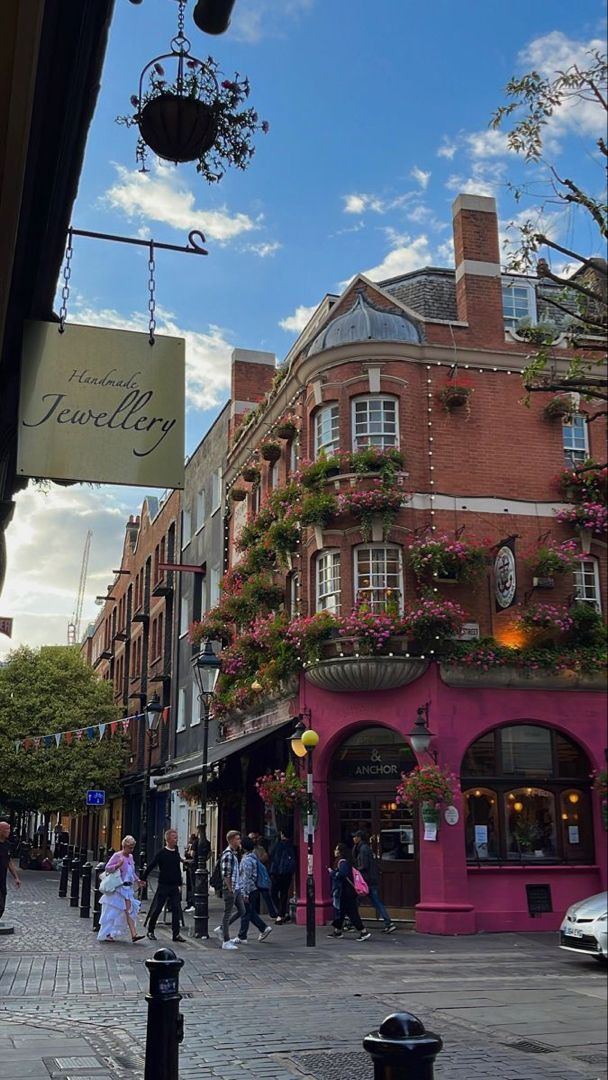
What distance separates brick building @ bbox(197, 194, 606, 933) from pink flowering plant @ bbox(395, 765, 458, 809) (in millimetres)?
580

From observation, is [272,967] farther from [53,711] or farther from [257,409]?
[53,711]

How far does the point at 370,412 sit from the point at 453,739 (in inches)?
280

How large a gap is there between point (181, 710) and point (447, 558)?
59.6ft

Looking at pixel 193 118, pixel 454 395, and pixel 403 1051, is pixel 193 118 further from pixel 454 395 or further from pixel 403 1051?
pixel 454 395

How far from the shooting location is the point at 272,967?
14.1 m

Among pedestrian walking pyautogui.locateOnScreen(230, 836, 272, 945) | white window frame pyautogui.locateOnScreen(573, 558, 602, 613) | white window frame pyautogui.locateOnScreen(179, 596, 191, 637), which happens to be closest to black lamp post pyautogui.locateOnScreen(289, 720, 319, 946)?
pedestrian walking pyautogui.locateOnScreen(230, 836, 272, 945)

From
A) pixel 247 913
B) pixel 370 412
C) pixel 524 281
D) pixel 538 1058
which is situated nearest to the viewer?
pixel 538 1058

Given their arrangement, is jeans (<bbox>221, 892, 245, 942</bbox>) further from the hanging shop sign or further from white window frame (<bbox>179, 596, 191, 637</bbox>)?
white window frame (<bbox>179, 596, 191, 637</bbox>)

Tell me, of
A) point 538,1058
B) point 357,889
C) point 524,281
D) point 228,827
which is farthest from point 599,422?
point 538,1058

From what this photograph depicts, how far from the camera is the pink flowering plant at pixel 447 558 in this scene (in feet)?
65.5

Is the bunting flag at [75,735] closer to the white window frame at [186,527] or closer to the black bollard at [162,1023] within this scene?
the white window frame at [186,527]

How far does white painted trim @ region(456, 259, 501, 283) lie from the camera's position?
902 inches

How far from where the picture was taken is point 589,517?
2136 centimetres

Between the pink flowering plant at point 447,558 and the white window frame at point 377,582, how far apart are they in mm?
615
